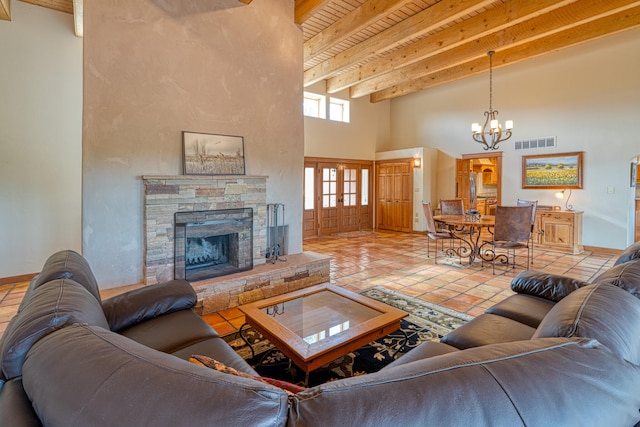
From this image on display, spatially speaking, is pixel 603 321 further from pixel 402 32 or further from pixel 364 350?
pixel 402 32

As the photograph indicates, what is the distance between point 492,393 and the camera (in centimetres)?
65

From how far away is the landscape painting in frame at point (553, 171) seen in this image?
20.2 ft

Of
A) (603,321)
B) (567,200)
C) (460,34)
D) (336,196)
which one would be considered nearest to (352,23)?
(460,34)

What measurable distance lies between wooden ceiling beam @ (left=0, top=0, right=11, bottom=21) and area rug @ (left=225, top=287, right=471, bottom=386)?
449 centimetres

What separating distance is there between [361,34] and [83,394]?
6028mm

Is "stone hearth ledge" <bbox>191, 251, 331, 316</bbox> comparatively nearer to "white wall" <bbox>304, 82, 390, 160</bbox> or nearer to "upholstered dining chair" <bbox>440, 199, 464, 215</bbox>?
"upholstered dining chair" <bbox>440, 199, 464, 215</bbox>

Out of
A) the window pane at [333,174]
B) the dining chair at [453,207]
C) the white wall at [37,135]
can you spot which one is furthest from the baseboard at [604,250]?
the white wall at [37,135]

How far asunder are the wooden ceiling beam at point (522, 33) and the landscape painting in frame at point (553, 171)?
101 inches

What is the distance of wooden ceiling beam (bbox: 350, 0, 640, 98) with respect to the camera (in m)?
4.15

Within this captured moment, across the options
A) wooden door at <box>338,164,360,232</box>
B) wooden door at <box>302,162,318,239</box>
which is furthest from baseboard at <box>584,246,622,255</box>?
wooden door at <box>302,162,318,239</box>

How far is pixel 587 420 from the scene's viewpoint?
0.67 metres

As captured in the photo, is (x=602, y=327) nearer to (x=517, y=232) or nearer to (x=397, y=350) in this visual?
(x=397, y=350)

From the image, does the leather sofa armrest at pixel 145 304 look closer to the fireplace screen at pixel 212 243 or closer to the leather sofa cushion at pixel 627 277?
the fireplace screen at pixel 212 243

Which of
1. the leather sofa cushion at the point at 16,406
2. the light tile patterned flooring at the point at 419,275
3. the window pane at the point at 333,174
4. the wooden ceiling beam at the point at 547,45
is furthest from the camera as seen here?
the window pane at the point at 333,174
